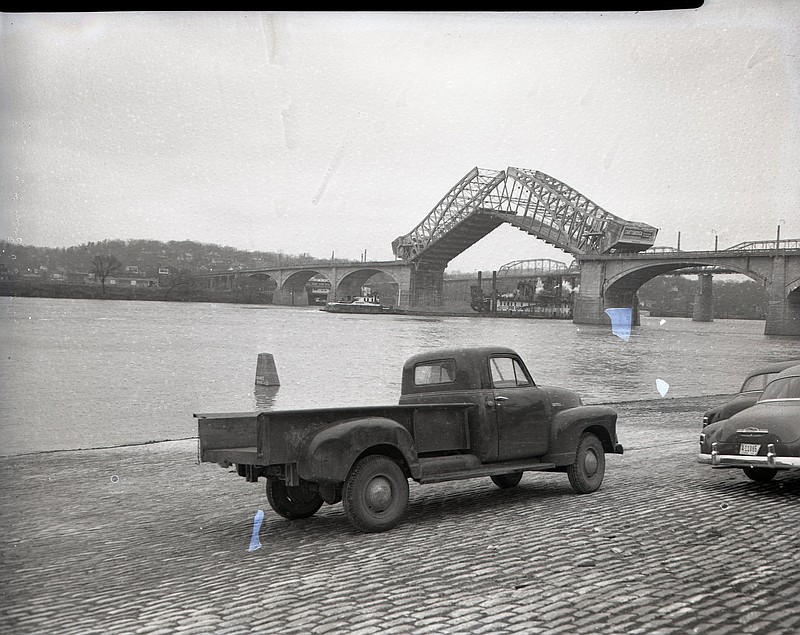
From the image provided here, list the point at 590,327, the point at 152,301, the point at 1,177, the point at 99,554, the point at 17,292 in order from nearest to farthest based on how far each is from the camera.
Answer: the point at 99,554 → the point at 1,177 → the point at 17,292 → the point at 152,301 → the point at 590,327

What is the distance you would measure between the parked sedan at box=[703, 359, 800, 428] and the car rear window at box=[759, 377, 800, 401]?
117 centimetres

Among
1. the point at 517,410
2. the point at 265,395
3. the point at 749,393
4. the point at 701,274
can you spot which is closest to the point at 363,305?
the point at 265,395

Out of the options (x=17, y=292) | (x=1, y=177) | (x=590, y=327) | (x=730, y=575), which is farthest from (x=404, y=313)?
(x=730, y=575)

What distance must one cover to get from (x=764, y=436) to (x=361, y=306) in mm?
15084

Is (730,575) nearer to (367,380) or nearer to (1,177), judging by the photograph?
(1,177)

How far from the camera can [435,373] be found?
6676 mm

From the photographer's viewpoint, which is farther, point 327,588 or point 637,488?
point 637,488

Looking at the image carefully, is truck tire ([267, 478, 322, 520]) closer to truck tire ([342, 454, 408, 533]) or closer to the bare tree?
truck tire ([342, 454, 408, 533])

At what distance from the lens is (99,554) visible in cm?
503

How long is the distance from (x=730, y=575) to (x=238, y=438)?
3209 mm

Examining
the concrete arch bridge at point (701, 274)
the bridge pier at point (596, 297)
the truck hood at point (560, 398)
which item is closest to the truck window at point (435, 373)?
the truck hood at point (560, 398)

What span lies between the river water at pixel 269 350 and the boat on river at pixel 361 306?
9.9 inches

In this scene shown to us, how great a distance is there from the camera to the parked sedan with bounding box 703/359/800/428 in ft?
28.5

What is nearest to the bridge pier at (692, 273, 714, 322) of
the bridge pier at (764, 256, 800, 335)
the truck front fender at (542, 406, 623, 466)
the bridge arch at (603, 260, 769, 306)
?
the bridge arch at (603, 260, 769, 306)
